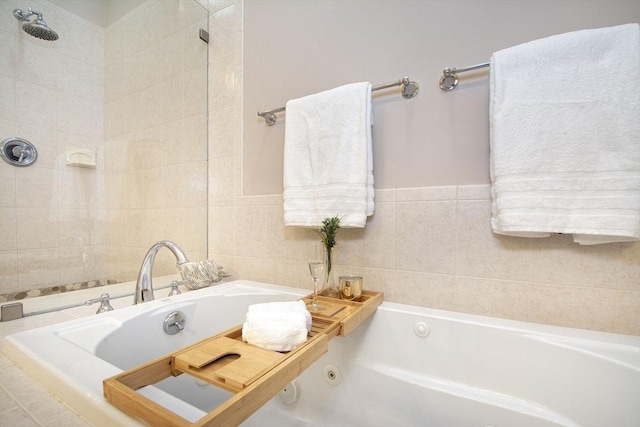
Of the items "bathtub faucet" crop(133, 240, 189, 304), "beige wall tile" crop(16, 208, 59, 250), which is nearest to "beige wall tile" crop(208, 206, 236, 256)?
"bathtub faucet" crop(133, 240, 189, 304)

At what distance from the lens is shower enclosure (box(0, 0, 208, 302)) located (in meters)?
1.48

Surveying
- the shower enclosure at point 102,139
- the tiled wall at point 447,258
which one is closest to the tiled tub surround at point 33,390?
the shower enclosure at point 102,139

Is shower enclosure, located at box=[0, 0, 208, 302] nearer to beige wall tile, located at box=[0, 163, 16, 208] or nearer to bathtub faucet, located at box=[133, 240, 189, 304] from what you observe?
beige wall tile, located at box=[0, 163, 16, 208]

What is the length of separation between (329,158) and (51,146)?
1635 millimetres

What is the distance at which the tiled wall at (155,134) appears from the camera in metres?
1.71

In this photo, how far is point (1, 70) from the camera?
139cm

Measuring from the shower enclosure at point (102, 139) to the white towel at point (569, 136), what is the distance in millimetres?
1521

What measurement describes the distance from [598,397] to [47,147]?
256 centimetres

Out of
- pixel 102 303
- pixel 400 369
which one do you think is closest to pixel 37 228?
pixel 102 303

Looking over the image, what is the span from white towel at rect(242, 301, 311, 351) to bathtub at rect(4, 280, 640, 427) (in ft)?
0.66

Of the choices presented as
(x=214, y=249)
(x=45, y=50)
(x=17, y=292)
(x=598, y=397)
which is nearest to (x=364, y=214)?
(x=598, y=397)

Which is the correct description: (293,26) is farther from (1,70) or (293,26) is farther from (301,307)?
(1,70)

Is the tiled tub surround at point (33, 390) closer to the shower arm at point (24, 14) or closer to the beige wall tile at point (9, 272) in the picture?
the beige wall tile at point (9, 272)

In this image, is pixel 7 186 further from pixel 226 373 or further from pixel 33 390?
pixel 226 373
